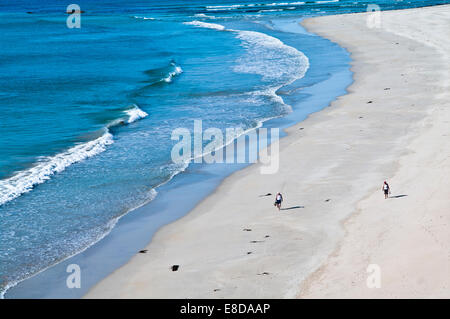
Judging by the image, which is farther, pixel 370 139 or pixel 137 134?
pixel 137 134

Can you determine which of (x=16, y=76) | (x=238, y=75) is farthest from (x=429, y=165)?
(x=16, y=76)

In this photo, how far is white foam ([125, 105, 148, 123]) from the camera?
30.1m

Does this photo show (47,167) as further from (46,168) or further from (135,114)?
(135,114)

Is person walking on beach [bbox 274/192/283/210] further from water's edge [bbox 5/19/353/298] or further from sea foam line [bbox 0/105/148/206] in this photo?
sea foam line [bbox 0/105/148/206]

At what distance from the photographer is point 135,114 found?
30766mm

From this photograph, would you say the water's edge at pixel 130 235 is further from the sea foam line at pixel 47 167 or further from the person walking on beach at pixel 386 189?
the person walking on beach at pixel 386 189

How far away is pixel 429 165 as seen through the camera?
19.4 meters

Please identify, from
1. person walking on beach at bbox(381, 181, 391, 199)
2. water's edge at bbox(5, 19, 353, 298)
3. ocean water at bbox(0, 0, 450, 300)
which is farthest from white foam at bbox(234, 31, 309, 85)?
person walking on beach at bbox(381, 181, 391, 199)

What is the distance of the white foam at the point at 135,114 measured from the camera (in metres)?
30.1

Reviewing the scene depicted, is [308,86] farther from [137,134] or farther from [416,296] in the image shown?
[416,296]

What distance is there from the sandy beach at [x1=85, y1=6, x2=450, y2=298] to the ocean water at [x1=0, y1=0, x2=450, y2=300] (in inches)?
97.8
